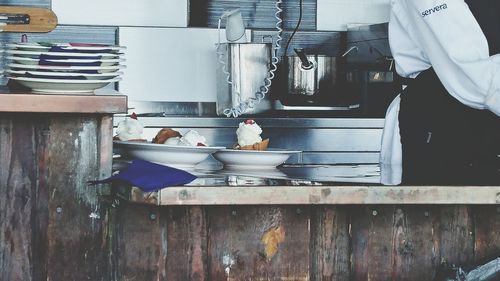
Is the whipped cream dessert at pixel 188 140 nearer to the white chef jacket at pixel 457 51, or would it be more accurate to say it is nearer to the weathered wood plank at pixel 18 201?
the weathered wood plank at pixel 18 201

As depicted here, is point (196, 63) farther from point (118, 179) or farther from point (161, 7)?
point (118, 179)

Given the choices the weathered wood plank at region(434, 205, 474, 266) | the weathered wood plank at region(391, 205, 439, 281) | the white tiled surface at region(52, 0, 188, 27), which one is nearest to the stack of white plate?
the weathered wood plank at region(391, 205, 439, 281)

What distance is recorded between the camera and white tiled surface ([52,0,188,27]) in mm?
4852

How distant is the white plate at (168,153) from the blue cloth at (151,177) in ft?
0.42

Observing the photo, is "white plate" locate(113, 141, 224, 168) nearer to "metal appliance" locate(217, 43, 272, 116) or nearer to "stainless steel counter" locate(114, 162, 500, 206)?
"stainless steel counter" locate(114, 162, 500, 206)

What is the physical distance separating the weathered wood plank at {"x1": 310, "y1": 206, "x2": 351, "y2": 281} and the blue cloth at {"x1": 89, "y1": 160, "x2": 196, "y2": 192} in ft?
1.24

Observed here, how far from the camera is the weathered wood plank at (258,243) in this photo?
7.80 feet

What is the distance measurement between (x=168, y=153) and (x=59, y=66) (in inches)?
14.6

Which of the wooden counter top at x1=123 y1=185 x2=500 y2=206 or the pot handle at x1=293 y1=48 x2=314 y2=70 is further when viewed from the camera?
the pot handle at x1=293 y1=48 x2=314 y2=70

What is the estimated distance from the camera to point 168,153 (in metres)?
2.51

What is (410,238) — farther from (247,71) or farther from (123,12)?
(123,12)

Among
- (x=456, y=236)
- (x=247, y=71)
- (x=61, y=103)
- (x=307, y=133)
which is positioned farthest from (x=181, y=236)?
(x=307, y=133)

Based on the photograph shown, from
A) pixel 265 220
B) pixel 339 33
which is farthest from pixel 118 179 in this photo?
pixel 339 33

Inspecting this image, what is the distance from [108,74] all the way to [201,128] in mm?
2170
